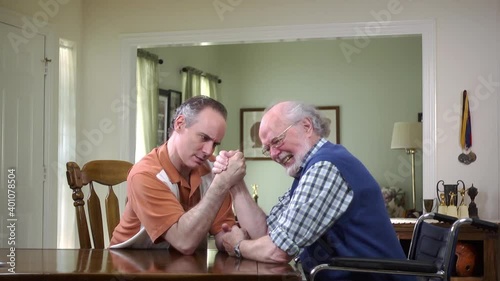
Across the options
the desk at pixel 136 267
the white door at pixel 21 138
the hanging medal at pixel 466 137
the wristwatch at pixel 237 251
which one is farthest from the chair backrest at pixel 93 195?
the hanging medal at pixel 466 137

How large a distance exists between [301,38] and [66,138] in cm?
212

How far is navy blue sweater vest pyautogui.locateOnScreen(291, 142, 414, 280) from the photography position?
2352 millimetres

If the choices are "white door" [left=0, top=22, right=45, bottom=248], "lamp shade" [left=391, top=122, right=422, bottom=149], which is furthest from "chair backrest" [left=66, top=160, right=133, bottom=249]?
"lamp shade" [left=391, top=122, right=422, bottom=149]

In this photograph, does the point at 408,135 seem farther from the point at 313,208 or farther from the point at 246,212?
the point at 313,208

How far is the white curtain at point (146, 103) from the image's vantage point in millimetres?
7047

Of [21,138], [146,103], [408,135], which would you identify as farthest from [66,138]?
[408,135]

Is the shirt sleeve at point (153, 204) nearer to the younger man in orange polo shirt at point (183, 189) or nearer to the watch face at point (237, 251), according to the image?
the younger man in orange polo shirt at point (183, 189)

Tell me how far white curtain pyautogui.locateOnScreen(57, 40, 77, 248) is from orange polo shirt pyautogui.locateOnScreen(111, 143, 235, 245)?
3449 mm

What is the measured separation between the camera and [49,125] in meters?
5.79

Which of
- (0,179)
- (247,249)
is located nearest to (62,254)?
(247,249)

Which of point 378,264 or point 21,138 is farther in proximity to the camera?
point 21,138

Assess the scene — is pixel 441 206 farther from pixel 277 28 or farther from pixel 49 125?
pixel 49 125

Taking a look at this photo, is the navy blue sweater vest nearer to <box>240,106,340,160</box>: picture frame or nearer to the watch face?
the watch face

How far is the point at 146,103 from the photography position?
23.6 ft
